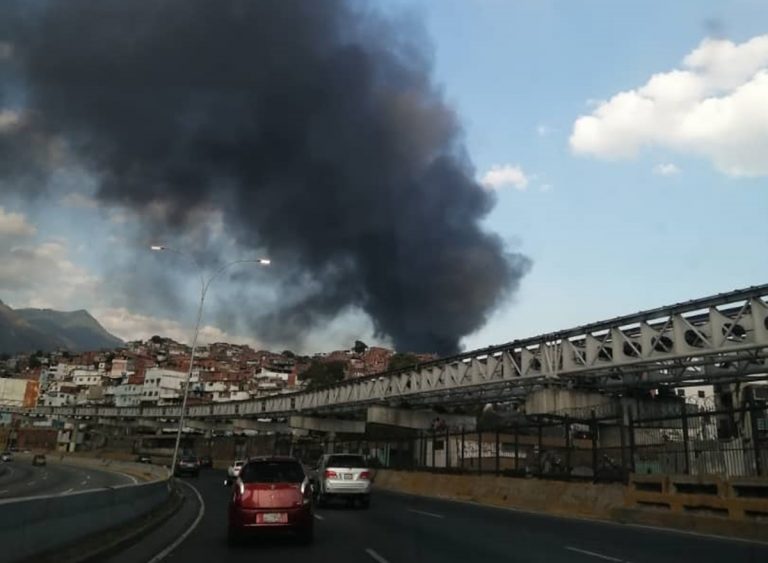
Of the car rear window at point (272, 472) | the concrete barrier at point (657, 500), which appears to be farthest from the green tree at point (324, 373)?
the car rear window at point (272, 472)

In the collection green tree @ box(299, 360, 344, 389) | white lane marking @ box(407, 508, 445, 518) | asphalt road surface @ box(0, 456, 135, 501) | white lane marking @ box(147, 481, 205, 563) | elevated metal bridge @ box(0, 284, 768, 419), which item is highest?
green tree @ box(299, 360, 344, 389)

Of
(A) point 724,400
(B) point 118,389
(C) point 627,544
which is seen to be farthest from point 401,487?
(B) point 118,389

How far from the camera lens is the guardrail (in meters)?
8.35

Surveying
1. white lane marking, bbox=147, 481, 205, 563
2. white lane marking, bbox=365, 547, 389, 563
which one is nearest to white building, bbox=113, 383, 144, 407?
white lane marking, bbox=147, 481, 205, 563

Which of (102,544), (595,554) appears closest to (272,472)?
(102,544)

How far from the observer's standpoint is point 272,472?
13.8 meters

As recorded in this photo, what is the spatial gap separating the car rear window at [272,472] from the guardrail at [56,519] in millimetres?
2700

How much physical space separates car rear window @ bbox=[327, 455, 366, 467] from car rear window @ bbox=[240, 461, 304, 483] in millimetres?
11631

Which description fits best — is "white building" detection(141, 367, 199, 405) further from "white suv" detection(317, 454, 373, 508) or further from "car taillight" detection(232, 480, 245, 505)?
"car taillight" detection(232, 480, 245, 505)

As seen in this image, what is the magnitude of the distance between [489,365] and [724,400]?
13913 mm

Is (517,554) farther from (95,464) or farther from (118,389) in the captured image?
(118,389)

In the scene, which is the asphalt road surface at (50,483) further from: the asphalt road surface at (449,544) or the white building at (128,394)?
the white building at (128,394)

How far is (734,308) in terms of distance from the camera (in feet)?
81.4

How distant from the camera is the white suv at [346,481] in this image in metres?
24.9
